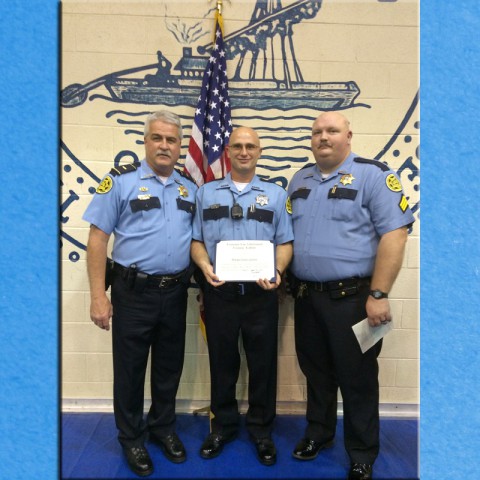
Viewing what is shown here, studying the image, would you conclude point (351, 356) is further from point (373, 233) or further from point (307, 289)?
point (373, 233)

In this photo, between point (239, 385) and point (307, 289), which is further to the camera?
point (239, 385)

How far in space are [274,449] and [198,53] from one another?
2.95 metres

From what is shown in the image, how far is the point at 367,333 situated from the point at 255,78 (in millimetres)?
2058

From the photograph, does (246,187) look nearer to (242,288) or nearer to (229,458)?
(242,288)

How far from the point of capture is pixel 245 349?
7.70 ft

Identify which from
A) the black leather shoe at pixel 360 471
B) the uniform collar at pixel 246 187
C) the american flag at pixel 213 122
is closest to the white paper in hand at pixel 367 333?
the black leather shoe at pixel 360 471

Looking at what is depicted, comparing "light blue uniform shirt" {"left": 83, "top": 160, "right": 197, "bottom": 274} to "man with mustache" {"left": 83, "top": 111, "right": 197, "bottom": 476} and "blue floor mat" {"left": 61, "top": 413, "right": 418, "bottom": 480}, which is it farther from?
"blue floor mat" {"left": 61, "top": 413, "right": 418, "bottom": 480}

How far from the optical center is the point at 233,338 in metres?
2.29

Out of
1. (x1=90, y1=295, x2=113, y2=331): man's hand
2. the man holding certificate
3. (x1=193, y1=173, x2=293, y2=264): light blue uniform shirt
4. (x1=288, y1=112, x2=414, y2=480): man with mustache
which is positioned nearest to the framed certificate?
the man holding certificate

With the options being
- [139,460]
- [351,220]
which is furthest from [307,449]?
[351,220]

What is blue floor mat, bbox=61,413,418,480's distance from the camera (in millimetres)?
2225

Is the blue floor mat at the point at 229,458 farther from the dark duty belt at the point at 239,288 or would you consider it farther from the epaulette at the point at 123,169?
the epaulette at the point at 123,169

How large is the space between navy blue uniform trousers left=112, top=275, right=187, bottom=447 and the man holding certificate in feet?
0.79

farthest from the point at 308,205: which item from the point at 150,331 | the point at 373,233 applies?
the point at 150,331
